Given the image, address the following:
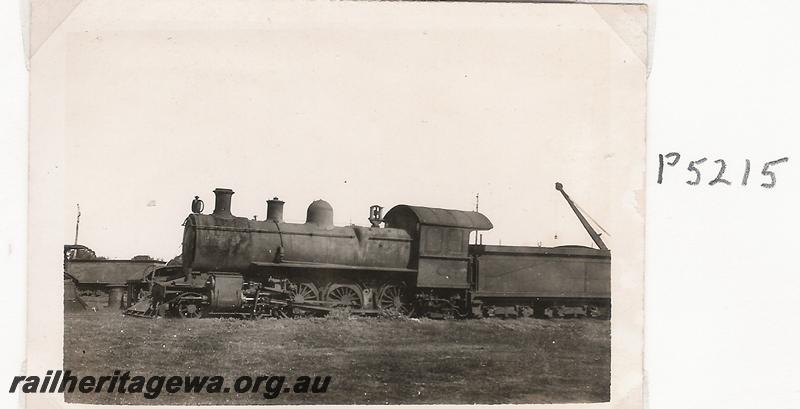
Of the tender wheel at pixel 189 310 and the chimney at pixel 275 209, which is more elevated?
the chimney at pixel 275 209

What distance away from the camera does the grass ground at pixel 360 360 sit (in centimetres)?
637

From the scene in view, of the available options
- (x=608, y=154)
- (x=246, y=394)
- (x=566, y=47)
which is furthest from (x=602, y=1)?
(x=246, y=394)

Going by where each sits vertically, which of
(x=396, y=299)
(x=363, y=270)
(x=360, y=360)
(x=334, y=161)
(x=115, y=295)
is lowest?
(x=360, y=360)

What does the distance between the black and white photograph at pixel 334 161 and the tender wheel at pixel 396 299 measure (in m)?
1.31

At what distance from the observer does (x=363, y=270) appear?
28.5 feet

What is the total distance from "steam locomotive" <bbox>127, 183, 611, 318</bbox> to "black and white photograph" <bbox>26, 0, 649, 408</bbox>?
582 mm

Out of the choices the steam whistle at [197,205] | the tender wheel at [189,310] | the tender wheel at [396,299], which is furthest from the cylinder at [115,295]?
the tender wheel at [396,299]

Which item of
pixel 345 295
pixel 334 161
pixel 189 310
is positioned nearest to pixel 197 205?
pixel 334 161

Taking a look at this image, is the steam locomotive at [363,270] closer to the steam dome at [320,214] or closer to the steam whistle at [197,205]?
the steam dome at [320,214]

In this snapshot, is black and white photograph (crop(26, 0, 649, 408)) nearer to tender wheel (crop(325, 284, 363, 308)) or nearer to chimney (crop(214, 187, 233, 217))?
chimney (crop(214, 187, 233, 217))

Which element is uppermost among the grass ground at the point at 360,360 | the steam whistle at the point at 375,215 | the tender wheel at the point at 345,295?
the steam whistle at the point at 375,215

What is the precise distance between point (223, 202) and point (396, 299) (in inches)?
96.5

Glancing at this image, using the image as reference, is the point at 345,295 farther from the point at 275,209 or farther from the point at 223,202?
the point at 223,202

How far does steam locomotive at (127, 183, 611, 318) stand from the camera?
7.84 m
